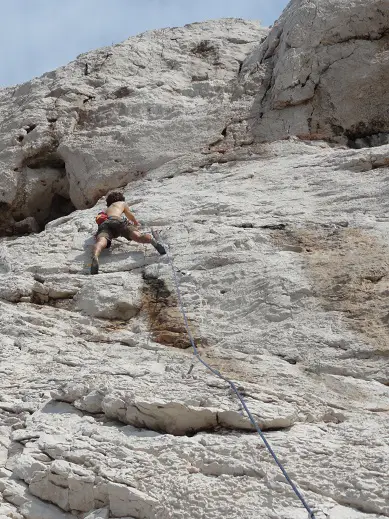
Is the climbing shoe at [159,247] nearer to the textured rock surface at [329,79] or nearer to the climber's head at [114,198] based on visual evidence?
the climber's head at [114,198]

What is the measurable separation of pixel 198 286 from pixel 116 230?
1.58m

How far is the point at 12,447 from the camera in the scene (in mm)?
5449

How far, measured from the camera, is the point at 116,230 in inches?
337

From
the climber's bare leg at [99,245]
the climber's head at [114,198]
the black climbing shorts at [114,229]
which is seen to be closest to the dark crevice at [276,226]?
the black climbing shorts at [114,229]

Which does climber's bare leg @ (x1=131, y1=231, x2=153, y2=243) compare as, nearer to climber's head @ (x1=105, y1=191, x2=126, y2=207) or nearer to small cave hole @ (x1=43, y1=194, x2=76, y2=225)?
climber's head @ (x1=105, y1=191, x2=126, y2=207)

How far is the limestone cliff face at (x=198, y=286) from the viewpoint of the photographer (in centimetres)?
492

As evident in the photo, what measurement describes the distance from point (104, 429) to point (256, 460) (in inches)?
46.8

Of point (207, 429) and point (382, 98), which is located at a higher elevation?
point (382, 98)

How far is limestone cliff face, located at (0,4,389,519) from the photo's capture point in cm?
492

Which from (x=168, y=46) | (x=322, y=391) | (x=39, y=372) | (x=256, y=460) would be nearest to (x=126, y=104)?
(x=168, y=46)

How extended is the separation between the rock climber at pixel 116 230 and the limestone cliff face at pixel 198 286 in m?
0.18

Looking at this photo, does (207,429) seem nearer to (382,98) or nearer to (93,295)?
(93,295)

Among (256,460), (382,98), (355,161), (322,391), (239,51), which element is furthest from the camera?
(239,51)

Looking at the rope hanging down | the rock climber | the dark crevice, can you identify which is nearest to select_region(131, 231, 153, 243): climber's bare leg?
the rock climber
